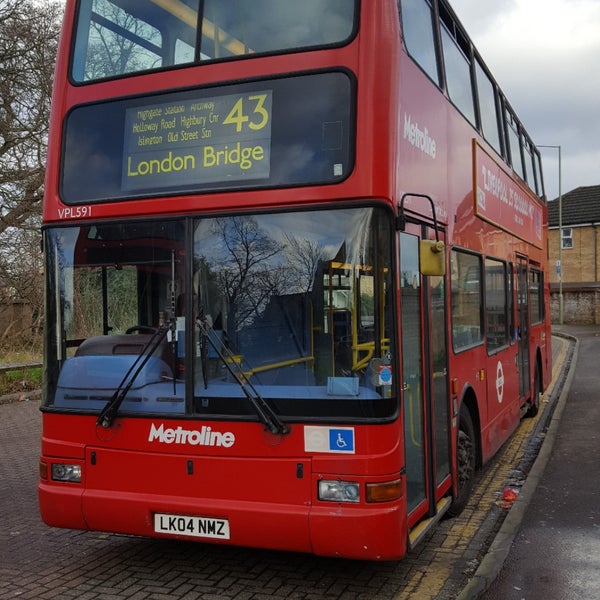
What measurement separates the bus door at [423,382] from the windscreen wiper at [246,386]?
849 millimetres

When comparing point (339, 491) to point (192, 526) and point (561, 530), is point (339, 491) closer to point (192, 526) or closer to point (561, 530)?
point (192, 526)

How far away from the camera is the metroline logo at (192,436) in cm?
448

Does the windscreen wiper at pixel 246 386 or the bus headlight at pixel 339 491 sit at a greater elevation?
the windscreen wiper at pixel 246 386

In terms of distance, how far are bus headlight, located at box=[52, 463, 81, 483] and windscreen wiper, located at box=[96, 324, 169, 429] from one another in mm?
435

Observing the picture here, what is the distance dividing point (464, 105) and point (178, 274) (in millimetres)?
3775

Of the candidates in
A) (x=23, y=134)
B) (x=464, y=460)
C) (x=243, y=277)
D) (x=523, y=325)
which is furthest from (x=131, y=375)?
(x=23, y=134)

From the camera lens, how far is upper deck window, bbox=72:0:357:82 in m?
4.65

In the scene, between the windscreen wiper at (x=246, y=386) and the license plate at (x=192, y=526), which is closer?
the windscreen wiper at (x=246, y=386)

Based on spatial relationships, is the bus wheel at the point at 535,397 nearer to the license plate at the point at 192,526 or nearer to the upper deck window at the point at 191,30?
the license plate at the point at 192,526

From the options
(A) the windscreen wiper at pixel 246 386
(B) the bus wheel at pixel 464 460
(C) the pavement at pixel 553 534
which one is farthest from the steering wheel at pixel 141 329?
(B) the bus wheel at pixel 464 460

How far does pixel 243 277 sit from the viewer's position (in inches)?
179

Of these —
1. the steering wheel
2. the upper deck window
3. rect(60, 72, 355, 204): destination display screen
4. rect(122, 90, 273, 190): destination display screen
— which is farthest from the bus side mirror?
the steering wheel

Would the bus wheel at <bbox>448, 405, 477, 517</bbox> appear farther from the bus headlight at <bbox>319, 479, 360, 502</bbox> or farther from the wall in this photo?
the wall

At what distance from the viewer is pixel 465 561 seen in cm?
521
